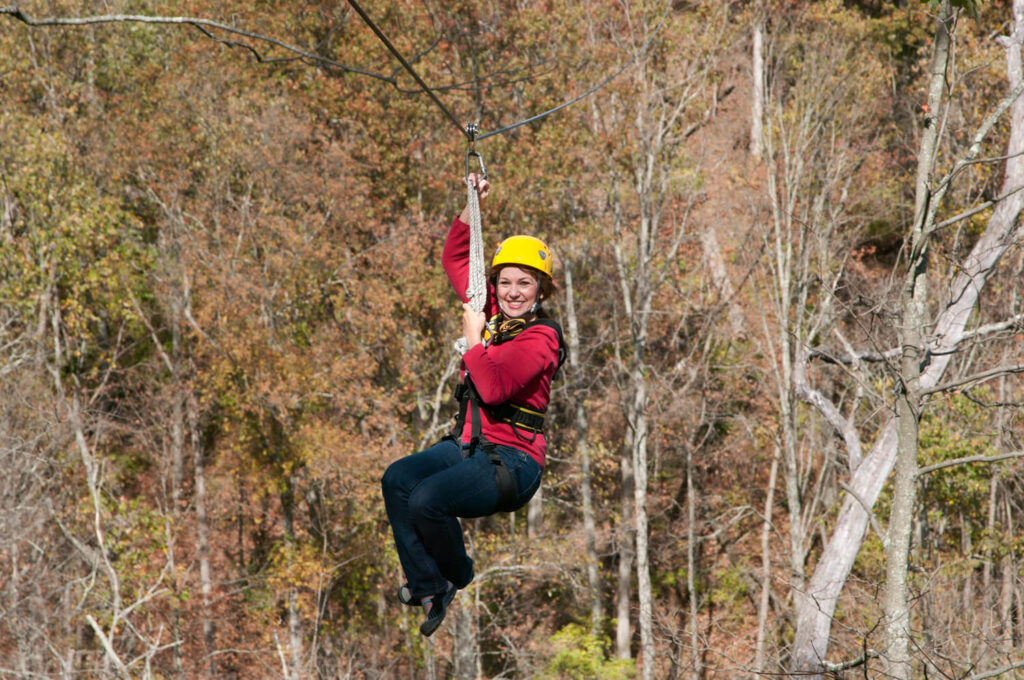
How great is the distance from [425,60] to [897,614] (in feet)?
39.0

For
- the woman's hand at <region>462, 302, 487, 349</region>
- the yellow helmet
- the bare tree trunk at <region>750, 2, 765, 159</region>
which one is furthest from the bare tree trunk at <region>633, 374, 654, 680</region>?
the woman's hand at <region>462, 302, 487, 349</region>

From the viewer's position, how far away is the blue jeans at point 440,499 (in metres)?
3.97

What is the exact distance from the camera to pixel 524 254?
Result: 4.18 meters

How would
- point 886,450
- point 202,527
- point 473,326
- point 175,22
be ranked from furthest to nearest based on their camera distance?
point 202,527 < point 886,450 < point 473,326 < point 175,22

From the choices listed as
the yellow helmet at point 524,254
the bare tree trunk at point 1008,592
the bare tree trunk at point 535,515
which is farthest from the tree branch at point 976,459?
the bare tree trunk at point 535,515

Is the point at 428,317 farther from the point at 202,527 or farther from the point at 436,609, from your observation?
the point at 436,609

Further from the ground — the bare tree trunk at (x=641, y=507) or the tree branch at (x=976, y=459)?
the tree branch at (x=976, y=459)

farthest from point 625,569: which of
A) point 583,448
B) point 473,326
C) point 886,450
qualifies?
point 473,326

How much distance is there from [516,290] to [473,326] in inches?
11.8

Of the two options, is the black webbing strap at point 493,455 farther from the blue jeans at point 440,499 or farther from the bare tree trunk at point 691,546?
the bare tree trunk at point 691,546

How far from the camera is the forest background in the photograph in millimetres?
15898

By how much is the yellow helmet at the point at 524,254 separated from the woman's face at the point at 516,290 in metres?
0.06

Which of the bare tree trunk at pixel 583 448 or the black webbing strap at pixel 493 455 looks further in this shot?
the bare tree trunk at pixel 583 448

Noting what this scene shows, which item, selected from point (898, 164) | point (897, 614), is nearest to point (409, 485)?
point (897, 614)
